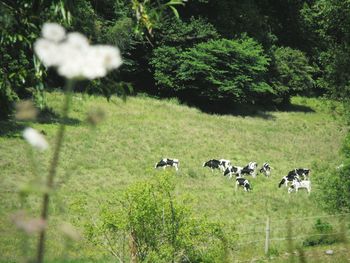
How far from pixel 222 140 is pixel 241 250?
63.3 feet

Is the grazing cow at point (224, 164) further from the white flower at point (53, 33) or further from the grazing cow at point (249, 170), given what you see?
the white flower at point (53, 33)

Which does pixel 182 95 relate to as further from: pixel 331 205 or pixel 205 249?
pixel 205 249

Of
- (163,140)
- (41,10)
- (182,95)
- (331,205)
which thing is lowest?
(331,205)

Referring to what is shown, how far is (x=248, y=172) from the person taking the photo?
89.1 feet

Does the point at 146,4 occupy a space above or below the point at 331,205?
above

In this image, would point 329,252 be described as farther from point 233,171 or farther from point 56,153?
point 56,153

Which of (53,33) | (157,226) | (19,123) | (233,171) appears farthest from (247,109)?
(53,33)

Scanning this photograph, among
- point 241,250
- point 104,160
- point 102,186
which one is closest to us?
point 241,250

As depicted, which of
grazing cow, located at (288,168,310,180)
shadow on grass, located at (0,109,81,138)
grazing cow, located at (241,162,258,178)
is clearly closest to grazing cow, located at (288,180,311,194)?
grazing cow, located at (288,168,310,180)

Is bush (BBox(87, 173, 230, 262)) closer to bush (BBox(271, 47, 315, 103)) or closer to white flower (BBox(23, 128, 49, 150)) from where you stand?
white flower (BBox(23, 128, 49, 150))

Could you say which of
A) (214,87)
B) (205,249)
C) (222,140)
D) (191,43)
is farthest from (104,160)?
(191,43)

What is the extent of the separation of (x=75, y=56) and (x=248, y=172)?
2627 centimetres

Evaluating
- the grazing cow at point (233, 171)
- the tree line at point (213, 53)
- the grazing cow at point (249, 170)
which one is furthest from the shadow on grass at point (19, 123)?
the grazing cow at point (249, 170)

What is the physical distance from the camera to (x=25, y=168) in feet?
75.0
